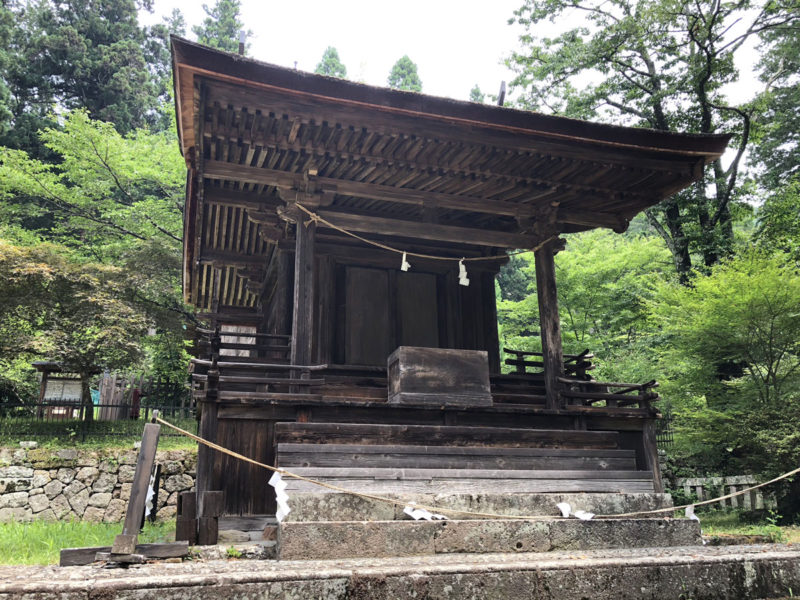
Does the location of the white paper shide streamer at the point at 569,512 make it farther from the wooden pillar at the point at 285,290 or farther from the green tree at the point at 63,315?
the green tree at the point at 63,315

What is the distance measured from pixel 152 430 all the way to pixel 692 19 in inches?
790

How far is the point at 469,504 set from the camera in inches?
230

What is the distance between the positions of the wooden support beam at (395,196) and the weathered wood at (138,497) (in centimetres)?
430

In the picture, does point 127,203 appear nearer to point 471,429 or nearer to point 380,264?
point 380,264

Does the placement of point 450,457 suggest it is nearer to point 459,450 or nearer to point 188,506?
point 459,450

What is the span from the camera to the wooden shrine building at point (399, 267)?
6738 mm

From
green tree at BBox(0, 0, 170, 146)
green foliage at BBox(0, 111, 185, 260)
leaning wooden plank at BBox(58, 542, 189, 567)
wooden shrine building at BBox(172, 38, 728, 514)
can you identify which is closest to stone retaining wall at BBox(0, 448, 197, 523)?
wooden shrine building at BBox(172, 38, 728, 514)

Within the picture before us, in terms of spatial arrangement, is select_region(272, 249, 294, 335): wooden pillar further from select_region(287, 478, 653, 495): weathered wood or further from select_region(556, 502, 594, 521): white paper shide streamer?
select_region(556, 502, 594, 521): white paper shide streamer

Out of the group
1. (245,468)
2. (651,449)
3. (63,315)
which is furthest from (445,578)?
(63,315)

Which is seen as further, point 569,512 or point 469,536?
point 569,512

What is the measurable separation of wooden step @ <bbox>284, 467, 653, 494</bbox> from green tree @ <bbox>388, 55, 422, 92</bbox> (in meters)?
34.2

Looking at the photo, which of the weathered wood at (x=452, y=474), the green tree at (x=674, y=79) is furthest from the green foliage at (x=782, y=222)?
the weathered wood at (x=452, y=474)

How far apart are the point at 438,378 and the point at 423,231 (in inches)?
94.7

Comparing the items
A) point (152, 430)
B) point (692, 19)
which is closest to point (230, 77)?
point (152, 430)
